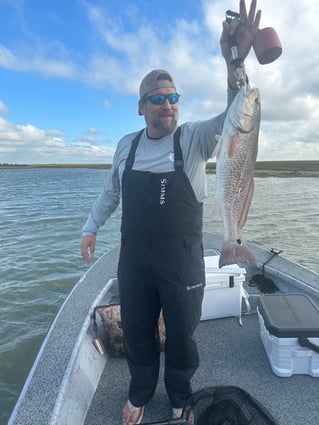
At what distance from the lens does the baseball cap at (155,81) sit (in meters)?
2.33

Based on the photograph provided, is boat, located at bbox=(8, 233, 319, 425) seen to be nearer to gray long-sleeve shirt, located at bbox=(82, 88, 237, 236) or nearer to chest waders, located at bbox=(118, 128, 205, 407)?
chest waders, located at bbox=(118, 128, 205, 407)

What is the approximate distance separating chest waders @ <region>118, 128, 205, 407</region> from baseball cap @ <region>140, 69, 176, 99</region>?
35cm

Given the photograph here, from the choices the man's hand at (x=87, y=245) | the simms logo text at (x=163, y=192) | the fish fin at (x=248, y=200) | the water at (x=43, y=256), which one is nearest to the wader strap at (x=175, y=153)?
the simms logo text at (x=163, y=192)

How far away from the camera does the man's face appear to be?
2.30 meters

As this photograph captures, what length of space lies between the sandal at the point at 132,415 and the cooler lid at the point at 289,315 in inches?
50.7

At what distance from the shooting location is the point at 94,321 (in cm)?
342

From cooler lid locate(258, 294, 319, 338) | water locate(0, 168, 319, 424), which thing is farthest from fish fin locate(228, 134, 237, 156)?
water locate(0, 168, 319, 424)

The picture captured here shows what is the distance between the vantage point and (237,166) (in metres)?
2.11

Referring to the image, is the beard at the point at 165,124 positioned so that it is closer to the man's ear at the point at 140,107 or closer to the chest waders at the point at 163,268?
the chest waders at the point at 163,268

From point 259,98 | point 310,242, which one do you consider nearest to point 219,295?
point 259,98

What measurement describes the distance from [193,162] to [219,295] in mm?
2118

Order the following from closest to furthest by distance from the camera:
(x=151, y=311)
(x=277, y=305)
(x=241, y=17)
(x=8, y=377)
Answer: (x=241, y=17), (x=151, y=311), (x=277, y=305), (x=8, y=377)

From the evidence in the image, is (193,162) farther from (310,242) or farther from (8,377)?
(310,242)

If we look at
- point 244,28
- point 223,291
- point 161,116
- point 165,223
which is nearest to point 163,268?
point 165,223
